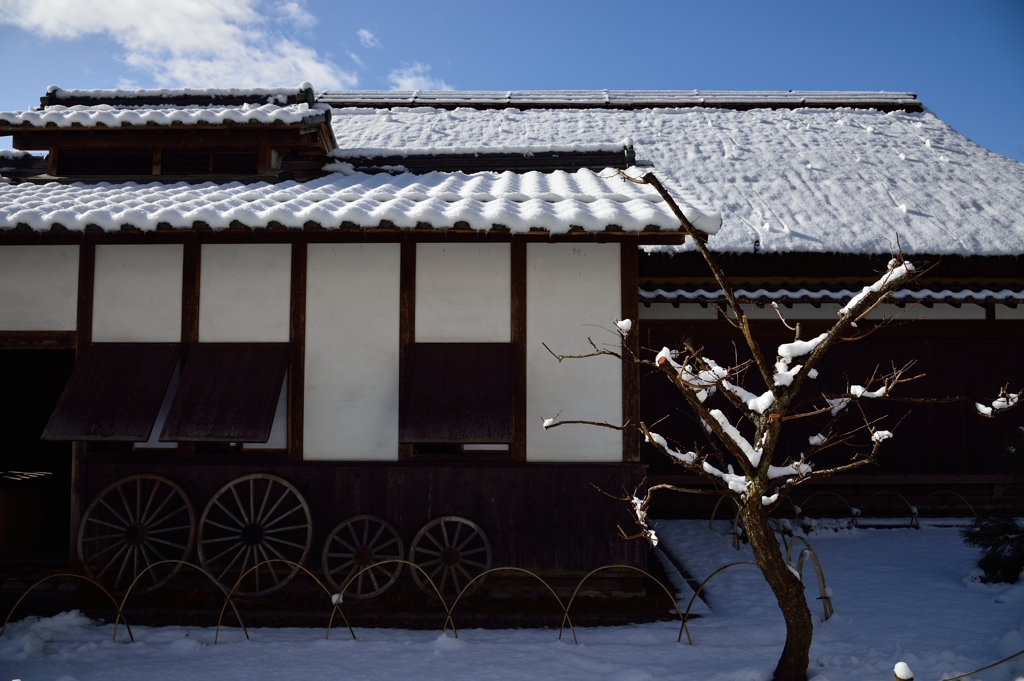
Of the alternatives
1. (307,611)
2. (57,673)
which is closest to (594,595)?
(307,611)

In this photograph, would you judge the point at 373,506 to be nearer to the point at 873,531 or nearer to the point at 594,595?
the point at 594,595

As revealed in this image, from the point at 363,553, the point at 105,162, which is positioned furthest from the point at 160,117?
the point at 363,553

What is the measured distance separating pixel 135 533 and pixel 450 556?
282cm

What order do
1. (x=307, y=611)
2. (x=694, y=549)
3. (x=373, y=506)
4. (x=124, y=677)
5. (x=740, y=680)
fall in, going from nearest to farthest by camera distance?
(x=740, y=680)
(x=124, y=677)
(x=307, y=611)
(x=373, y=506)
(x=694, y=549)

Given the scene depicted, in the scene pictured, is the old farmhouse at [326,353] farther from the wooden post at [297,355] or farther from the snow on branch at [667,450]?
the snow on branch at [667,450]

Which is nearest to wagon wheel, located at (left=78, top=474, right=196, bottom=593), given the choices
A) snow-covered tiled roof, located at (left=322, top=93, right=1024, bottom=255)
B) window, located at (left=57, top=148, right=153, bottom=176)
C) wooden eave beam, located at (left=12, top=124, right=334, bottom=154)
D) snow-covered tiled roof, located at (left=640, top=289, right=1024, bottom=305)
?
window, located at (left=57, top=148, right=153, bottom=176)

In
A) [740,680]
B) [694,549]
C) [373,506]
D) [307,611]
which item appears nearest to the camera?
[740,680]

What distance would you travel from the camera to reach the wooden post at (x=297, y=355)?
5.56m

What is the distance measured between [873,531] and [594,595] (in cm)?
416

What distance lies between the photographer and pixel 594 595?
213 inches

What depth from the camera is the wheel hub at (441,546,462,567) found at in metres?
5.30

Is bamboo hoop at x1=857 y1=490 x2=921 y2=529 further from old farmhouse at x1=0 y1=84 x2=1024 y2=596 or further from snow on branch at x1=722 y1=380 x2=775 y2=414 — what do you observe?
snow on branch at x1=722 y1=380 x2=775 y2=414

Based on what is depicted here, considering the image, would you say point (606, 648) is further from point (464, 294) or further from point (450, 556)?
point (464, 294)

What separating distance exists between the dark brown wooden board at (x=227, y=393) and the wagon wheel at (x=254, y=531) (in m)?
0.53
